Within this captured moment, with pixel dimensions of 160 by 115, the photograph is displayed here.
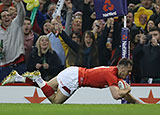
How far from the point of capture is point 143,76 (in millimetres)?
11016

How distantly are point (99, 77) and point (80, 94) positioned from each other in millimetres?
1091

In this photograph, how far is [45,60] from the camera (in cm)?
1126

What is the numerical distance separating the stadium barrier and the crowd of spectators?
0.83 metres

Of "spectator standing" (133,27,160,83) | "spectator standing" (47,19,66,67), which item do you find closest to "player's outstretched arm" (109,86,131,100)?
"spectator standing" (133,27,160,83)

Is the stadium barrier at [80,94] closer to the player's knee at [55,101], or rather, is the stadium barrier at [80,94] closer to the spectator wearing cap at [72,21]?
the player's knee at [55,101]

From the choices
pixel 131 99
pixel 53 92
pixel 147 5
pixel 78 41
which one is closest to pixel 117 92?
pixel 131 99

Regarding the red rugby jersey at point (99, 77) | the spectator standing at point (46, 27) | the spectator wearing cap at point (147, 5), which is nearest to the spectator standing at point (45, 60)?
the spectator standing at point (46, 27)

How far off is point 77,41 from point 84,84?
8.42 feet

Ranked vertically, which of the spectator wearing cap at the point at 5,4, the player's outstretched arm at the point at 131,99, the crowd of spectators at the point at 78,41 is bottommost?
the player's outstretched arm at the point at 131,99

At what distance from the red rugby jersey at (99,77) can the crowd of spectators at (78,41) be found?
1500 millimetres

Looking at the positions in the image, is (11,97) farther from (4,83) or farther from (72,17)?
(72,17)

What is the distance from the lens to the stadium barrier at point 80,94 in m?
10.2

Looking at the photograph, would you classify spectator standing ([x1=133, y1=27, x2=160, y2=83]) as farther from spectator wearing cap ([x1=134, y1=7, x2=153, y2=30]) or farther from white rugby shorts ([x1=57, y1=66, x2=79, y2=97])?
white rugby shorts ([x1=57, y1=66, x2=79, y2=97])

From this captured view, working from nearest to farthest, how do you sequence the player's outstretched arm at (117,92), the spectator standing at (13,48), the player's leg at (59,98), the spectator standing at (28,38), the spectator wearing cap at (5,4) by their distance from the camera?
the player's outstretched arm at (117,92), the player's leg at (59,98), the spectator standing at (13,48), the spectator standing at (28,38), the spectator wearing cap at (5,4)
